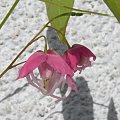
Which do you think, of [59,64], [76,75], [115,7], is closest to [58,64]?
[59,64]

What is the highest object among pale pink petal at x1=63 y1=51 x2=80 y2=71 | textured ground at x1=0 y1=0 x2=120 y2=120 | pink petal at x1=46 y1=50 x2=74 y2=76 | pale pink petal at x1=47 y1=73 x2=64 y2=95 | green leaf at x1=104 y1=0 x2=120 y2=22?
textured ground at x1=0 y1=0 x2=120 y2=120

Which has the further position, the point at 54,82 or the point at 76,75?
the point at 76,75

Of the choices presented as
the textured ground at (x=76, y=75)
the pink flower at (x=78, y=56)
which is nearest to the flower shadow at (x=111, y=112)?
the textured ground at (x=76, y=75)

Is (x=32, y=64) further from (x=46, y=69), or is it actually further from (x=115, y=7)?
(x=115, y=7)

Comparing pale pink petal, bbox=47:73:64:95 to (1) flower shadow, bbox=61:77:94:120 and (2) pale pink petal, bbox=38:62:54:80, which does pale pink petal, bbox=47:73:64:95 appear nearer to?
(2) pale pink petal, bbox=38:62:54:80

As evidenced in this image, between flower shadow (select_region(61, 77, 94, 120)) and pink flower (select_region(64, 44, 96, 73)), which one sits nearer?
Answer: pink flower (select_region(64, 44, 96, 73))

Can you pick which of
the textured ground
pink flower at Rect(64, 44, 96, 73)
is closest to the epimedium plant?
pink flower at Rect(64, 44, 96, 73)
